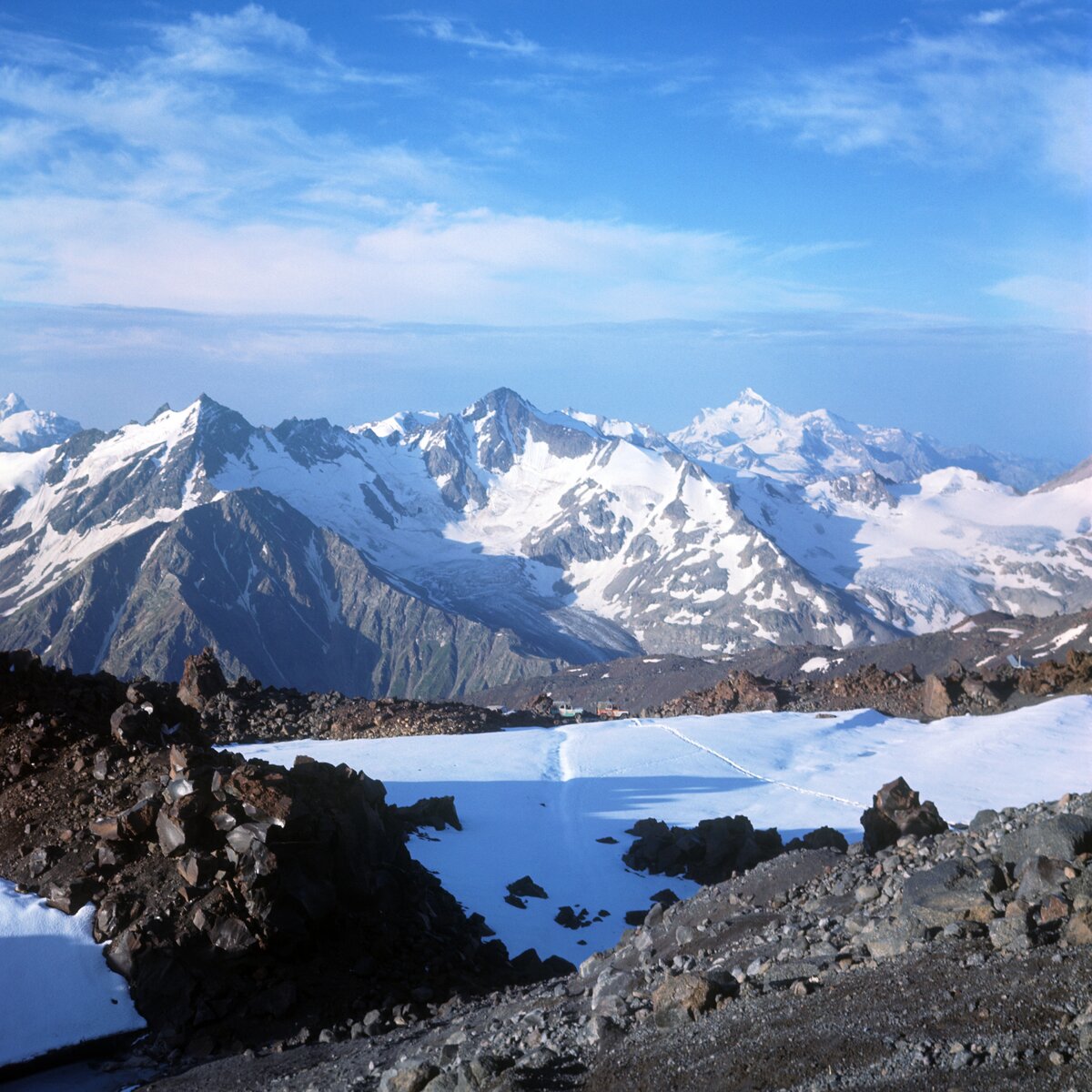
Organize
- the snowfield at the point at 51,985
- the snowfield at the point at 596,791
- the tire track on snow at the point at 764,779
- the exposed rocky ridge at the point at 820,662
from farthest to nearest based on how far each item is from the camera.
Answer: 1. the exposed rocky ridge at the point at 820,662
2. the tire track on snow at the point at 764,779
3. the snowfield at the point at 596,791
4. the snowfield at the point at 51,985

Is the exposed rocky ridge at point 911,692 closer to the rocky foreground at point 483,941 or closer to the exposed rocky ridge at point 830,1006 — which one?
the rocky foreground at point 483,941

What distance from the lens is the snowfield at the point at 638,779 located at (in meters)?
23.0

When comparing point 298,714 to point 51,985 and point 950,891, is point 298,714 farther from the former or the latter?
point 950,891

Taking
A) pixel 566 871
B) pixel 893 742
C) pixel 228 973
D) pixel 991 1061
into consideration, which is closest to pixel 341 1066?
pixel 228 973

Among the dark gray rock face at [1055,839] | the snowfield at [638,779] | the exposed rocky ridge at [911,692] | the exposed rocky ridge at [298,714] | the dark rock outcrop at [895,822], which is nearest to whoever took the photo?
the dark gray rock face at [1055,839]

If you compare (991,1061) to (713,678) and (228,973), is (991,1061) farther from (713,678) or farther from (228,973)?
(713,678)

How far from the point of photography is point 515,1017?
43.7ft

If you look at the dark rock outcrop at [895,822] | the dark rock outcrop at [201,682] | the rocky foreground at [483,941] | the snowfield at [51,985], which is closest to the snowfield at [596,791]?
the snowfield at [51,985]

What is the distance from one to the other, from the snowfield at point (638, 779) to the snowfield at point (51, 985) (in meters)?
7.69

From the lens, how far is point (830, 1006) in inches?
409

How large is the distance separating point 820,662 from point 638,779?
4833 inches

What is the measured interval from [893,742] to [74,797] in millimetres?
29105

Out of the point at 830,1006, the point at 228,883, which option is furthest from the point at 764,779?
the point at 830,1006

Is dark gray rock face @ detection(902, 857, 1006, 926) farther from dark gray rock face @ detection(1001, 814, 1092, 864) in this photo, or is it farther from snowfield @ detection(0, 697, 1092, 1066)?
snowfield @ detection(0, 697, 1092, 1066)
